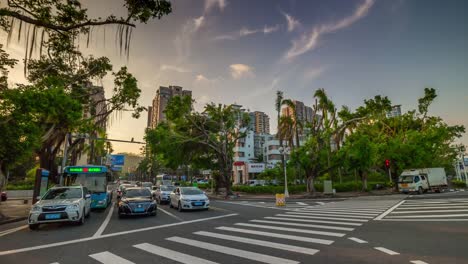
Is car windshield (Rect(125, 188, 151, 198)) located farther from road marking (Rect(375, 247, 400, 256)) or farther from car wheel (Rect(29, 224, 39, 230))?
road marking (Rect(375, 247, 400, 256))

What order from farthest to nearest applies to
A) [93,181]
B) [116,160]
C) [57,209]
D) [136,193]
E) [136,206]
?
[116,160]
[93,181]
[136,193]
[136,206]
[57,209]

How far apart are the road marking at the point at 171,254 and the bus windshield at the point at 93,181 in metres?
11.9

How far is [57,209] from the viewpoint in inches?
431

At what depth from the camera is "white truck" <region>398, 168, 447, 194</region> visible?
97.0 feet

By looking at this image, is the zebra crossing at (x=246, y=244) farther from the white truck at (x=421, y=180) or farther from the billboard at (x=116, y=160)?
the billboard at (x=116, y=160)

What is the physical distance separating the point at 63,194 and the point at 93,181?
5526 mm

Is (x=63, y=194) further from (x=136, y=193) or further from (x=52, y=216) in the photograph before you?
(x=136, y=193)

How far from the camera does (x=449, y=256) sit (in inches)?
224

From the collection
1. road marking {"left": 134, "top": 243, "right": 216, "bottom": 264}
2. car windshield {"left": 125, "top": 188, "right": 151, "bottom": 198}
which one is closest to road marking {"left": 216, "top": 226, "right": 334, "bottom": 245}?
road marking {"left": 134, "top": 243, "right": 216, "bottom": 264}

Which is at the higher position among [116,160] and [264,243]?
[116,160]

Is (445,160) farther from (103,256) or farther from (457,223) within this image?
(103,256)

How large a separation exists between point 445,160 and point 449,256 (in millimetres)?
54862

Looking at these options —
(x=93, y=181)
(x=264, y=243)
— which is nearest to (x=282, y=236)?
(x=264, y=243)

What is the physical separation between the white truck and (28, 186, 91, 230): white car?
32138 mm
